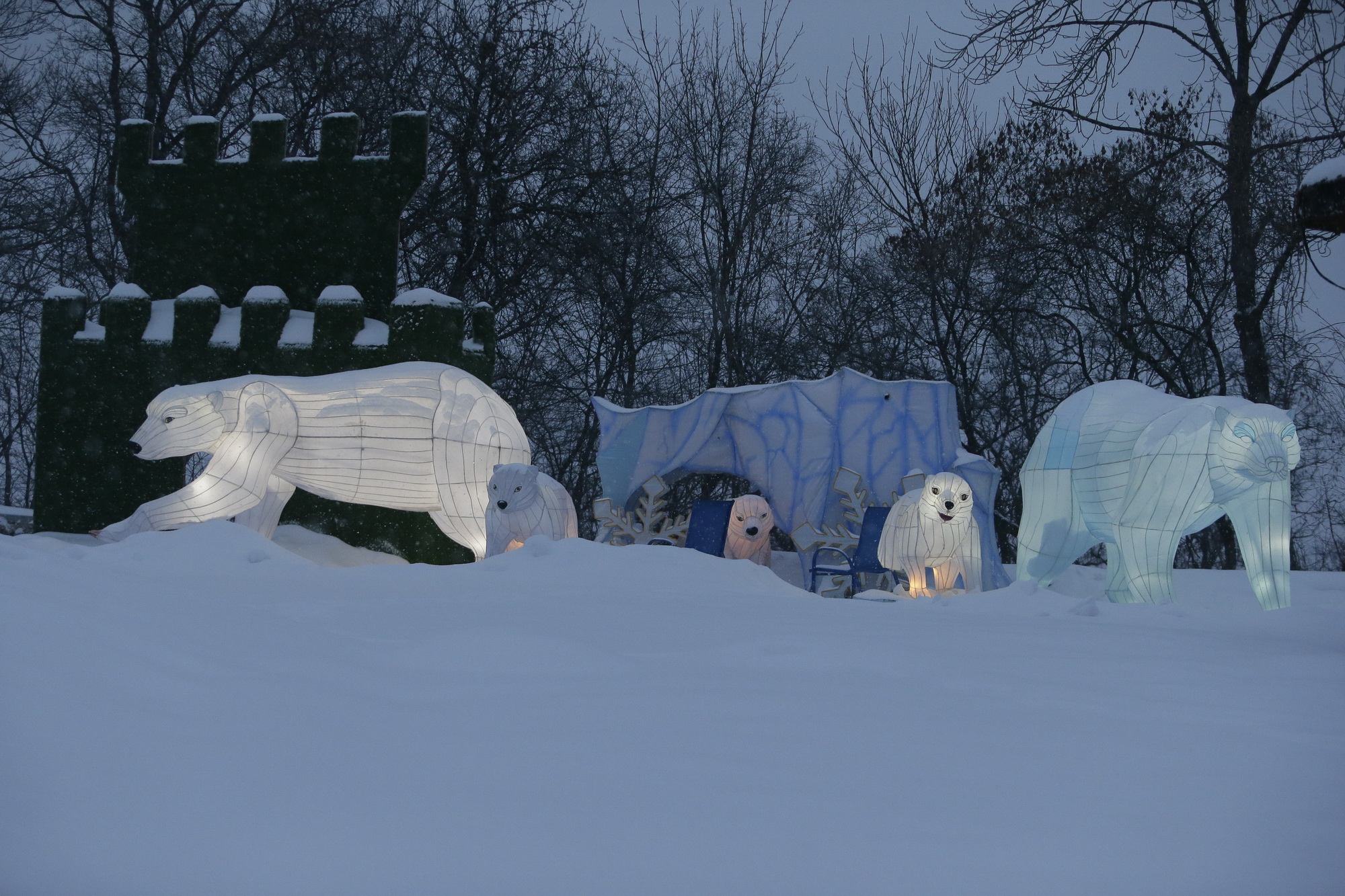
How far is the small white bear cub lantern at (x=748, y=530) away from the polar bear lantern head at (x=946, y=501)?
4.87 feet

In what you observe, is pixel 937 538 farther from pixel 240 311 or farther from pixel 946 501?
pixel 240 311

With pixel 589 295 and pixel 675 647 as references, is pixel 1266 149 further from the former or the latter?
pixel 675 647

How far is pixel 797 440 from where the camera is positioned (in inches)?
324

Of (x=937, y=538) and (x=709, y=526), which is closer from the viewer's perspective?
(x=937, y=538)

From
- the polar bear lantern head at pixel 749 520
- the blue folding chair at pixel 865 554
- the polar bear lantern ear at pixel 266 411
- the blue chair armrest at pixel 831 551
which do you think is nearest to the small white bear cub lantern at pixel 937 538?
the blue folding chair at pixel 865 554

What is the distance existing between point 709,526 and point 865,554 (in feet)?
3.97

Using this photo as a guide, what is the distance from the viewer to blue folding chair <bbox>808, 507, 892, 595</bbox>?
7500mm

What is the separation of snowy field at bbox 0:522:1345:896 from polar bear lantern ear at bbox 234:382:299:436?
3.80 meters

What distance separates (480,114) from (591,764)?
11.7 meters

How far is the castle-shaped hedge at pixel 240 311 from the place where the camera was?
817 centimetres

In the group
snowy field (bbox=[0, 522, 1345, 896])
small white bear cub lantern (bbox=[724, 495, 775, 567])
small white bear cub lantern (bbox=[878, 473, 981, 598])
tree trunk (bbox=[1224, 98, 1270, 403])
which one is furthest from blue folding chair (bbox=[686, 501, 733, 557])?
tree trunk (bbox=[1224, 98, 1270, 403])

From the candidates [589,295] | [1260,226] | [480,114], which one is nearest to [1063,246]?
[1260,226]

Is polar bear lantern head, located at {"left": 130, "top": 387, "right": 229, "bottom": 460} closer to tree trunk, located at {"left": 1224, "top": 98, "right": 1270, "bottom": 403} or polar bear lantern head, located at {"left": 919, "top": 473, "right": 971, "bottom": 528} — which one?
polar bear lantern head, located at {"left": 919, "top": 473, "right": 971, "bottom": 528}

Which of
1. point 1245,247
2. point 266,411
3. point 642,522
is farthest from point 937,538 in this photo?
point 1245,247
